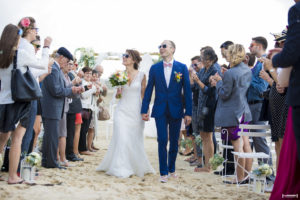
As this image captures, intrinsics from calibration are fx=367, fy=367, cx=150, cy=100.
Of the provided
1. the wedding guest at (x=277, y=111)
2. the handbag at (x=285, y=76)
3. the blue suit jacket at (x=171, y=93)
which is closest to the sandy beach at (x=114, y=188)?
the wedding guest at (x=277, y=111)

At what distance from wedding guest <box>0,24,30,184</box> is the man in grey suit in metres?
1.57

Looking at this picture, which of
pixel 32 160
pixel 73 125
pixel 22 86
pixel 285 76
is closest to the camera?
pixel 285 76

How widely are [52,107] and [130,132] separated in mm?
1558

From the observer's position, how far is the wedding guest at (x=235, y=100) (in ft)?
20.2

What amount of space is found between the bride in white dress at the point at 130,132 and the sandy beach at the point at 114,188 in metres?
0.26

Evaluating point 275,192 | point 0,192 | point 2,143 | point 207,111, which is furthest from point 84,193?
point 207,111

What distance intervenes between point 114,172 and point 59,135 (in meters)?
1.58

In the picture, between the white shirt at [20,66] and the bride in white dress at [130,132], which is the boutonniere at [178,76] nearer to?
the bride in white dress at [130,132]

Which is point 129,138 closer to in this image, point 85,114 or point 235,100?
point 235,100

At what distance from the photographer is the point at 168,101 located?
6.55 meters

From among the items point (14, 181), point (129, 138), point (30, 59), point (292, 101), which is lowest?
point (14, 181)

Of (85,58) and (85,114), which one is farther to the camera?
(85,58)

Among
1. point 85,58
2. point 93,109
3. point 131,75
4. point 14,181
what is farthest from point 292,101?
point 85,58

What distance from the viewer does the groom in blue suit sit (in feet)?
21.4
